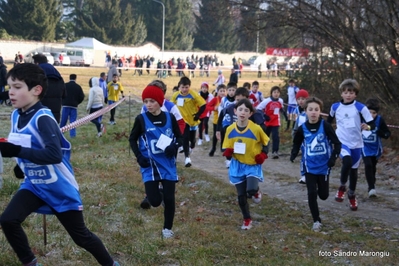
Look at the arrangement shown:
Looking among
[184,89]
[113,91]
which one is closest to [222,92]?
[184,89]

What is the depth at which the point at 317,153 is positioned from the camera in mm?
7715

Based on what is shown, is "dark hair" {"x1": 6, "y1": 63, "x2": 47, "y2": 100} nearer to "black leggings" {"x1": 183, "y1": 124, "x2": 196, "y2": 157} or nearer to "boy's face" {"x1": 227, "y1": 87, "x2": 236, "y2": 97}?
"black leggings" {"x1": 183, "y1": 124, "x2": 196, "y2": 157}

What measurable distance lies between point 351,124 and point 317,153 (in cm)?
139

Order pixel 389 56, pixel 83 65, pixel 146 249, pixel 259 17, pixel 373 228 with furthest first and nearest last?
pixel 83 65 → pixel 259 17 → pixel 389 56 → pixel 373 228 → pixel 146 249

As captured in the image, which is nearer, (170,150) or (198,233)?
(170,150)

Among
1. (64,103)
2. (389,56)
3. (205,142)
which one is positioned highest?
(389,56)

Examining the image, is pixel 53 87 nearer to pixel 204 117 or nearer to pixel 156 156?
pixel 156 156

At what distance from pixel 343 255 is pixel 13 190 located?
15.7ft

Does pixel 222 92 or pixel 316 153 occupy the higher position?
pixel 222 92

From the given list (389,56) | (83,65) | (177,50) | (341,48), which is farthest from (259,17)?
(177,50)

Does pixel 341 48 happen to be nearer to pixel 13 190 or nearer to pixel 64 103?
pixel 64 103

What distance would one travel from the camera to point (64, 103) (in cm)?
1628

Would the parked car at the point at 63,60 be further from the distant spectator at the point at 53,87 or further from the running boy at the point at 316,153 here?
the running boy at the point at 316,153

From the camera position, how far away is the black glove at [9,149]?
4137mm
